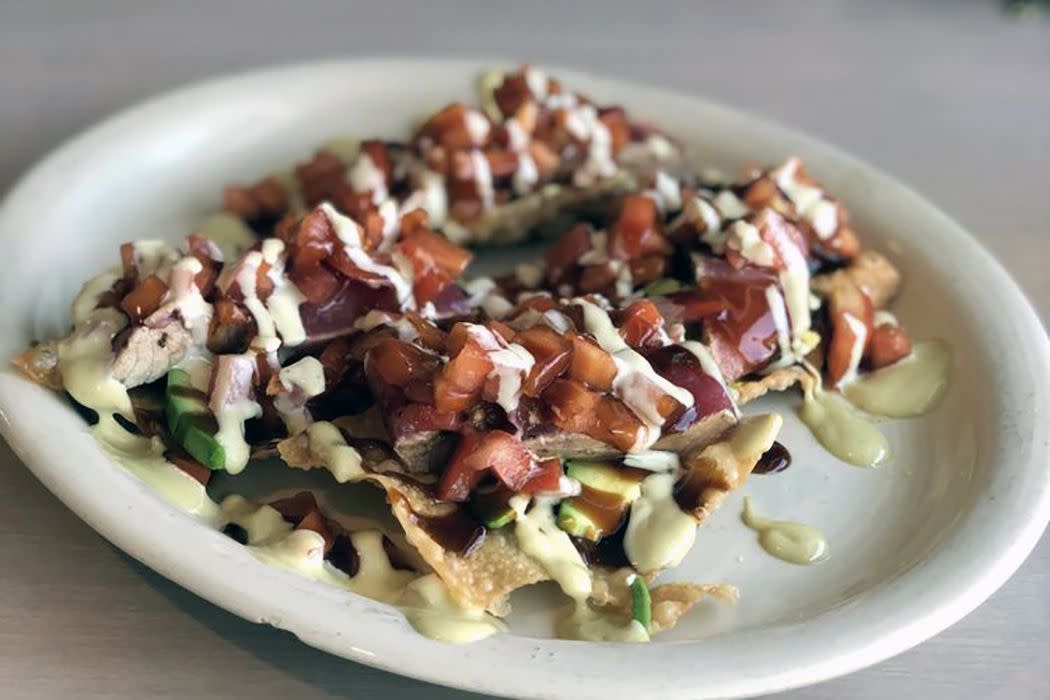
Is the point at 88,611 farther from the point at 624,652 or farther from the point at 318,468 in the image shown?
the point at 624,652

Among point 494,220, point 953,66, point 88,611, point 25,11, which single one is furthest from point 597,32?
point 88,611

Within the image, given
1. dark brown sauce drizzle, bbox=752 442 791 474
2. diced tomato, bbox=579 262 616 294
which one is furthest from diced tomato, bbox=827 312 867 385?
diced tomato, bbox=579 262 616 294

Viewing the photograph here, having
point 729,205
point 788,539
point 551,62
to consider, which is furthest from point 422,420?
point 551,62

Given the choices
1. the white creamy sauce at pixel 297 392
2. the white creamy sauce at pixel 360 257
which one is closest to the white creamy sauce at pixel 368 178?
the white creamy sauce at pixel 360 257

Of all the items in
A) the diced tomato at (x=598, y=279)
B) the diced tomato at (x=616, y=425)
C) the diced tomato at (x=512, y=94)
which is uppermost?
the diced tomato at (x=512, y=94)

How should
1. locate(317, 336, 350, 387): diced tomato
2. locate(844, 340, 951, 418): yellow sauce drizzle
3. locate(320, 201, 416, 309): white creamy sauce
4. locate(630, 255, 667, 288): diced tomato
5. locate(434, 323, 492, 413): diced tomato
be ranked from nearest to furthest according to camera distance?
locate(434, 323, 492, 413): diced tomato, locate(317, 336, 350, 387): diced tomato, locate(320, 201, 416, 309): white creamy sauce, locate(844, 340, 951, 418): yellow sauce drizzle, locate(630, 255, 667, 288): diced tomato

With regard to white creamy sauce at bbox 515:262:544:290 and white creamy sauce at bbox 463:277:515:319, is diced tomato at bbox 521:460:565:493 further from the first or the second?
white creamy sauce at bbox 515:262:544:290

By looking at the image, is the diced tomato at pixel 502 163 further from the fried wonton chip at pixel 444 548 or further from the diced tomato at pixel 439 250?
the fried wonton chip at pixel 444 548

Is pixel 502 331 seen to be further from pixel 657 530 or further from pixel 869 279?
pixel 869 279

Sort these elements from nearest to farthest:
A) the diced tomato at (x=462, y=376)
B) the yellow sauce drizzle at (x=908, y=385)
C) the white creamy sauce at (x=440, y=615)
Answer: the white creamy sauce at (x=440, y=615)
the diced tomato at (x=462, y=376)
the yellow sauce drizzle at (x=908, y=385)
